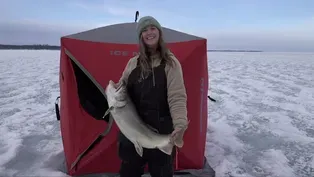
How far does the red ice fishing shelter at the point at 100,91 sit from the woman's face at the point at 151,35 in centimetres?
88

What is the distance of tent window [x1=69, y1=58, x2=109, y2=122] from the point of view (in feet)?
10.1

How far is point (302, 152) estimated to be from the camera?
3.99 m

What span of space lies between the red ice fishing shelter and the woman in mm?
773

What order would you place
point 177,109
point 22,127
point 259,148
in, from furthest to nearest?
point 22,127 → point 259,148 → point 177,109

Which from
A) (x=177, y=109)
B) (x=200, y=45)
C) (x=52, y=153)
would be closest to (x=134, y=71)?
(x=177, y=109)

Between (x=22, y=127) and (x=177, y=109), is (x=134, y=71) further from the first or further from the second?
(x=22, y=127)

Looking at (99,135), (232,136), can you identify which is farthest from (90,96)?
(232,136)

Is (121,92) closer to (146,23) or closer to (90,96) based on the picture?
(146,23)

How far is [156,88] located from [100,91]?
1101 millimetres

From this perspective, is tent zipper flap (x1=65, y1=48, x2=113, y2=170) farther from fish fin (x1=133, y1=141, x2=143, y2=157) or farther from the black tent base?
fish fin (x1=133, y1=141, x2=143, y2=157)

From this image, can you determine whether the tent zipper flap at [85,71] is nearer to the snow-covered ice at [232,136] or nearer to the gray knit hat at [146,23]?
the gray knit hat at [146,23]

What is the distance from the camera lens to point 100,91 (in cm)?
315

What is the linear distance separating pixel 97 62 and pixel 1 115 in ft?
11.4

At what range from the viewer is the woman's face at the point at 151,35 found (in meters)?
2.21
